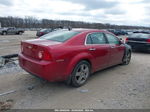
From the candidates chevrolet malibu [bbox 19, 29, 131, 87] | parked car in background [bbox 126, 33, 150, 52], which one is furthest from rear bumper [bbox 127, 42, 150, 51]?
chevrolet malibu [bbox 19, 29, 131, 87]

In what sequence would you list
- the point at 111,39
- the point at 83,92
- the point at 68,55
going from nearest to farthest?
the point at 68,55 → the point at 83,92 → the point at 111,39

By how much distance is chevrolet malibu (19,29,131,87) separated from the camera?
326 centimetres

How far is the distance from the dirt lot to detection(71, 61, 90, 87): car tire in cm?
16

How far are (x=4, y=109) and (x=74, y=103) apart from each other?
145 centimetres

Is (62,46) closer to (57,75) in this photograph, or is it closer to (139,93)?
(57,75)

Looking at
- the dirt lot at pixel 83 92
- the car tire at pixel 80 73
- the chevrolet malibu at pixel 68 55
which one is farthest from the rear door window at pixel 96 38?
the dirt lot at pixel 83 92

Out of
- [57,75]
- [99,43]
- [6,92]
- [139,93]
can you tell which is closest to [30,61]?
[57,75]

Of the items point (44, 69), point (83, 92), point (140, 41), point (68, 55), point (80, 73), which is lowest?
point (83, 92)

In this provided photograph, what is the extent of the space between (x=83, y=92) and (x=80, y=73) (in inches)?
21.4

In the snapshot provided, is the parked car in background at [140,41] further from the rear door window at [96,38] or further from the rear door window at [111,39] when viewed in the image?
the rear door window at [96,38]

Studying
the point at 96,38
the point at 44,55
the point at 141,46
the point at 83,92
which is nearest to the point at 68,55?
the point at 44,55

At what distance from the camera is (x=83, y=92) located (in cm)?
371

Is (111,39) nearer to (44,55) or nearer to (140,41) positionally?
(44,55)

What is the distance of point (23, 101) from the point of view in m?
3.21
